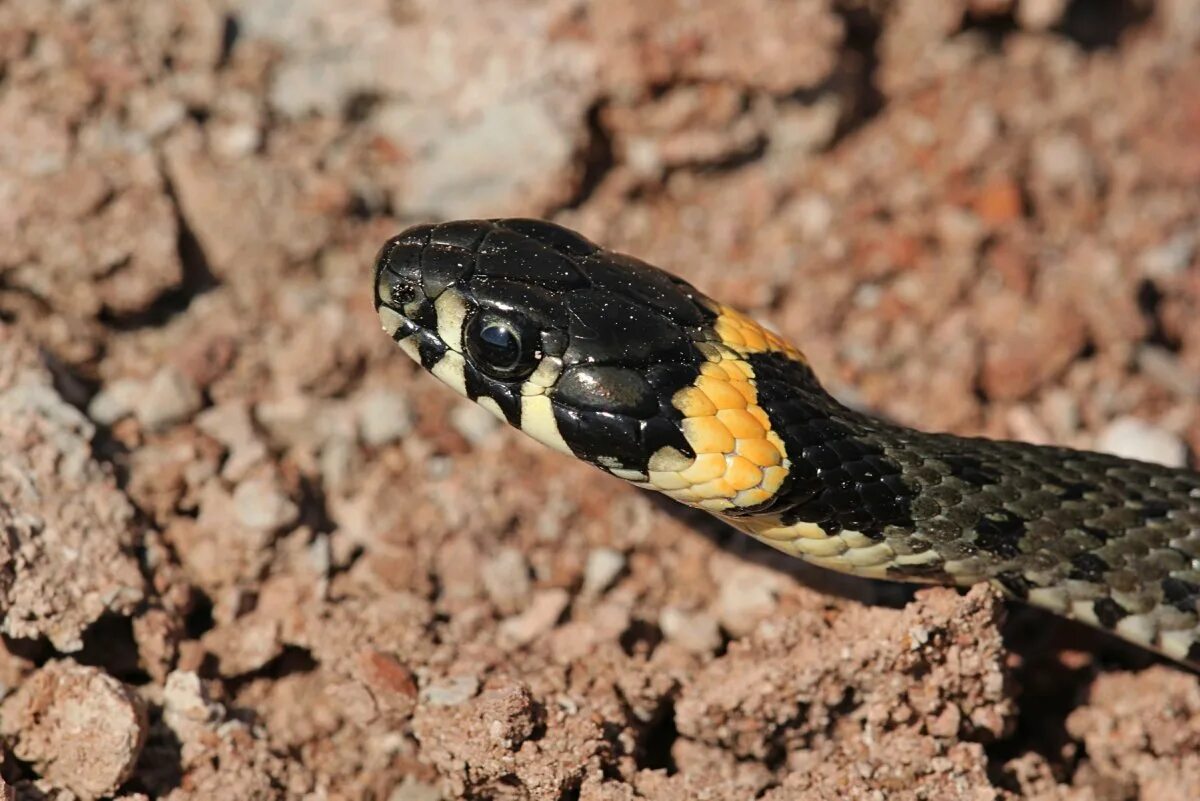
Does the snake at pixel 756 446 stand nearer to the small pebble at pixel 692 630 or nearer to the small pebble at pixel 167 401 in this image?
the small pebble at pixel 692 630

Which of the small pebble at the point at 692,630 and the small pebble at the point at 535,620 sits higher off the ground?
the small pebble at the point at 692,630

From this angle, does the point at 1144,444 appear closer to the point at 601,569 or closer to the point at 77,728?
the point at 601,569

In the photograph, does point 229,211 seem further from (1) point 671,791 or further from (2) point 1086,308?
(2) point 1086,308

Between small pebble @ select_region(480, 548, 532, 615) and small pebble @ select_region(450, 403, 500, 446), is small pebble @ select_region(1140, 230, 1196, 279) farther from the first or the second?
small pebble @ select_region(480, 548, 532, 615)

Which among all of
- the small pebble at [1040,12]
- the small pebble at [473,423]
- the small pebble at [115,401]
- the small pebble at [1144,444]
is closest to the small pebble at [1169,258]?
the small pebble at [1144,444]

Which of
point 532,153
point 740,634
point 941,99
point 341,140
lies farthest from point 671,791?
point 941,99

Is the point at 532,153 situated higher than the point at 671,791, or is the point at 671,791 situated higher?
the point at 532,153

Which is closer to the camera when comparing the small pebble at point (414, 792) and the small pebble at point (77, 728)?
the small pebble at point (77, 728)
